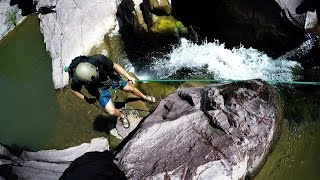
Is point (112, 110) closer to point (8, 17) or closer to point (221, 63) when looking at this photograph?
point (221, 63)

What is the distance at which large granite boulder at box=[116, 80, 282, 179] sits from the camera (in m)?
7.48

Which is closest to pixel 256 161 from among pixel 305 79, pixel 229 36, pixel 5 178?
pixel 305 79

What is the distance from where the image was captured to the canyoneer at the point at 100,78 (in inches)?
331

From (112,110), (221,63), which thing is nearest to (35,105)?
(112,110)

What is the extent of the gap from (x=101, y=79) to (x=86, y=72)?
76cm

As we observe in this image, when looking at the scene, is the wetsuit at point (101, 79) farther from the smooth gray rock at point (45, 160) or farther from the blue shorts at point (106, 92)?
the smooth gray rock at point (45, 160)

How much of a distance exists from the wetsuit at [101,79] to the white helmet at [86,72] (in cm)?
20

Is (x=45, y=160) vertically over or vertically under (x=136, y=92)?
under

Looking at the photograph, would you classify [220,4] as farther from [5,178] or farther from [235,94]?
[5,178]

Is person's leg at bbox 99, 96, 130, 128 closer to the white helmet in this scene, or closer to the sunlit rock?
the white helmet

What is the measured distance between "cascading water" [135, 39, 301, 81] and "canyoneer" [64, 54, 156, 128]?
6.71ft

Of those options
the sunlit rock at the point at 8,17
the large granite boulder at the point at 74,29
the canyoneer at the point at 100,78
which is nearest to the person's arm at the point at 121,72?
the canyoneer at the point at 100,78

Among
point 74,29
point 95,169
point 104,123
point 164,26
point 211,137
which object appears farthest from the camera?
point 74,29

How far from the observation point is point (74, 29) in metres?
14.0
